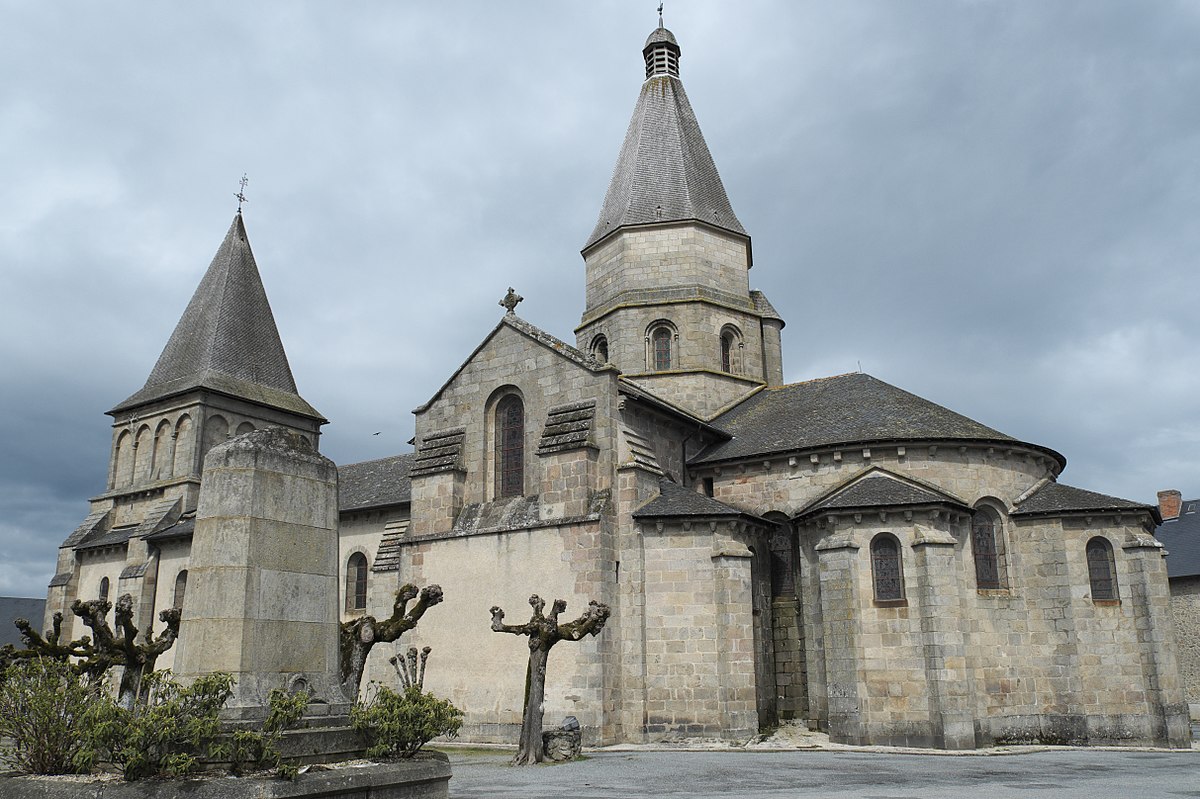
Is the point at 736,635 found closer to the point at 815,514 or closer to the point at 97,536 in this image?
the point at 815,514

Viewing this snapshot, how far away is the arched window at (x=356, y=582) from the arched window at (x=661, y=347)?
448 inches

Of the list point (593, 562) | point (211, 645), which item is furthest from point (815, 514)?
point (211, 645)

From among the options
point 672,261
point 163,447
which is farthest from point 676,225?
point 163,447

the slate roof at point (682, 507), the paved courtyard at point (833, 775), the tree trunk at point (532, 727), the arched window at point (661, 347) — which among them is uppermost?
the arched window at point (661, 347)

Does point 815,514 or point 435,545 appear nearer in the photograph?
point 815,514

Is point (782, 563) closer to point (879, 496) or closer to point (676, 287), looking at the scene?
point (879, 496)

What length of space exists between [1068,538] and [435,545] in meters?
15.7

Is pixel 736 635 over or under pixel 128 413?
under

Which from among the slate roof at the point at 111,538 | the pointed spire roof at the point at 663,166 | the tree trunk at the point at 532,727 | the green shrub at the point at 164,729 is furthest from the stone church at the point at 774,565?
the slate roof at the point at 111,538

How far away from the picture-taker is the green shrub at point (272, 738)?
7688 mm

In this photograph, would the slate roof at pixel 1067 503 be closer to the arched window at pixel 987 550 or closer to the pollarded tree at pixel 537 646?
the arched window at pixel 987 550

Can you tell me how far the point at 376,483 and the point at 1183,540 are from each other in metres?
31.9

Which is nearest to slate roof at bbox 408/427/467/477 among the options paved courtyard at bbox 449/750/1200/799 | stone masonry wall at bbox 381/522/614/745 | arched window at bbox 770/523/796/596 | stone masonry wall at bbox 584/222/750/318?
stone masonry wall at bbox 381/522/614/745

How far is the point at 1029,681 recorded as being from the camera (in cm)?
2112
